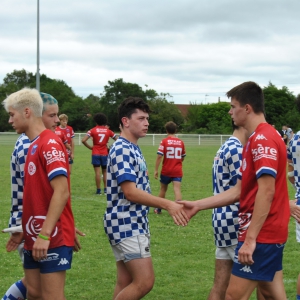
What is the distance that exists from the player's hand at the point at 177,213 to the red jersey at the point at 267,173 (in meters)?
0.77

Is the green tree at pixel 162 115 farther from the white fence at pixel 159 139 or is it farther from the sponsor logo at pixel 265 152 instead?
the sponsor logo at pixel 265 152

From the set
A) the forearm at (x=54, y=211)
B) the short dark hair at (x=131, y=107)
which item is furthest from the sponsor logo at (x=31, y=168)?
the short dark hair at (x=131, y=107)

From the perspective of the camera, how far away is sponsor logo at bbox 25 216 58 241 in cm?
432

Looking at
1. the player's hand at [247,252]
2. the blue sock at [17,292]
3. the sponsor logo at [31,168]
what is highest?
the sponsor logo at [31,168]

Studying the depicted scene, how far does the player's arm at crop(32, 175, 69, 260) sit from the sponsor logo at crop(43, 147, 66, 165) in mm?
133

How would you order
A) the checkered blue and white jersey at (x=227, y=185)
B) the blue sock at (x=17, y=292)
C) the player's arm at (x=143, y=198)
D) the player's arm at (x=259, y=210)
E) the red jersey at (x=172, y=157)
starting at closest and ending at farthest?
the player's arm at (x=259, y=210), the player's arm at (x=143, y=198), the checkered blue and white jersey at (x=227, y=185), the blue sock at (x=17, y=292), the red jersey at (x=172, y=157)

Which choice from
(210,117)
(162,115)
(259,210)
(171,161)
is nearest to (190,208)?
(259,210)

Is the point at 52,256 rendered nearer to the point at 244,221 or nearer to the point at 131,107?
the point at 244,221

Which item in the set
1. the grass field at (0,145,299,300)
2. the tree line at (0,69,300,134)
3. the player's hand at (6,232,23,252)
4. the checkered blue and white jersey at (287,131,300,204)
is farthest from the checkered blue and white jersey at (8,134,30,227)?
the tree line at (0,69,300,134)

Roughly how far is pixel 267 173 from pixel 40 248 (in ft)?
5.51

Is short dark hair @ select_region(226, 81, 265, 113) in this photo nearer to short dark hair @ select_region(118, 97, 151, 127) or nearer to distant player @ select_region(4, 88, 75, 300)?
short dark hair @ select_region(118, 97, 151, 127)

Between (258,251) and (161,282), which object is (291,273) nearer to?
(161,282)

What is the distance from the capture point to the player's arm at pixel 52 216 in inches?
163

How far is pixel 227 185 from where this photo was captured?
211 inches
